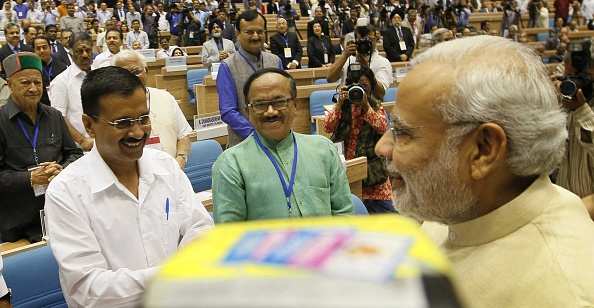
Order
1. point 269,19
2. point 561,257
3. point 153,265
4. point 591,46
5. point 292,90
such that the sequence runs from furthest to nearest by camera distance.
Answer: point 269,19 < point 591,46 < point 292,90 < point 153,265 < point 561,257

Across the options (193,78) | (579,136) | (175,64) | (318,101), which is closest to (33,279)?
(579,136)

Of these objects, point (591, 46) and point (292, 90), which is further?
point (591, 46)

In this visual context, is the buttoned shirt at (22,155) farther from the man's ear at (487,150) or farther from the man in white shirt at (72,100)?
the man's ear at (487,150)

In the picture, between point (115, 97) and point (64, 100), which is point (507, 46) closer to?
point (115, 97)

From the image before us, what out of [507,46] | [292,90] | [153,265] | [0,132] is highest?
[507,46]

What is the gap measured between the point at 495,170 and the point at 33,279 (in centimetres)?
164

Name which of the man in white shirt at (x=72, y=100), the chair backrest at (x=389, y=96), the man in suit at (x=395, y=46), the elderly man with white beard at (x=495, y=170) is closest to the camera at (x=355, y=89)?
the man in white shirt at (x=72, y=100)

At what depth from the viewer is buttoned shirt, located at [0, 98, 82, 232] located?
282cm

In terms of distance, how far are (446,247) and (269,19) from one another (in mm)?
13495

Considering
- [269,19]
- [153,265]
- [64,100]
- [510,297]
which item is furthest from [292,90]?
[269,19]

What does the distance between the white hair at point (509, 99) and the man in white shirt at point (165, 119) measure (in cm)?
251

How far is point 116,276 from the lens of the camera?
4.85ft

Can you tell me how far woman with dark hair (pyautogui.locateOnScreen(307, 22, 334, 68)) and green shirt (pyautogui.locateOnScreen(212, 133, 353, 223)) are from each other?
6482 millimetres

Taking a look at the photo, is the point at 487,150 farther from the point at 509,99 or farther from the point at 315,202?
the point at 315,202
